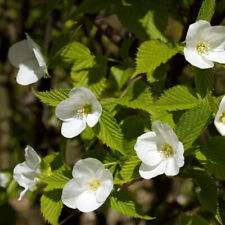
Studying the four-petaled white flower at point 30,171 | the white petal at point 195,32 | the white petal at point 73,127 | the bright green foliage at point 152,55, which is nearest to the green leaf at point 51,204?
the four-petaled white flower at point 30,171

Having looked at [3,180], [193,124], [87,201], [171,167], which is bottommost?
[3,180]

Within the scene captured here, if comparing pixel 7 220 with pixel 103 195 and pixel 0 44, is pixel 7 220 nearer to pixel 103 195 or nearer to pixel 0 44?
pixel 0 44

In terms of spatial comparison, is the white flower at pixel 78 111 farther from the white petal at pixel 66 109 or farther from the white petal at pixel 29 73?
the white petal at pixel 29 73

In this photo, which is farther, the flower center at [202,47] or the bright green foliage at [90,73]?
the bright green foliage at [90,73]

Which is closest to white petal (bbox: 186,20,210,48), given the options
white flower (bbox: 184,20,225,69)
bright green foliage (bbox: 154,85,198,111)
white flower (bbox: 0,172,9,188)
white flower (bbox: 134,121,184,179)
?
white flower (bbox: 184,20,225,69)

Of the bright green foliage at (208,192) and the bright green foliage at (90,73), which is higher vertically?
the bright green foliage at (90,73)

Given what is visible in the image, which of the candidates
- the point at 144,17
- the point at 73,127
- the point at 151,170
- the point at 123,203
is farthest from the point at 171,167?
the point at 144,17

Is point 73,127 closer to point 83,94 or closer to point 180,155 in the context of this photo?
point 83,94

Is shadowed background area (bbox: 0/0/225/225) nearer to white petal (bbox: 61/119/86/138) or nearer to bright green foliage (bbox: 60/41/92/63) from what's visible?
bright green foliage (bbox: 60/41/92/63)
